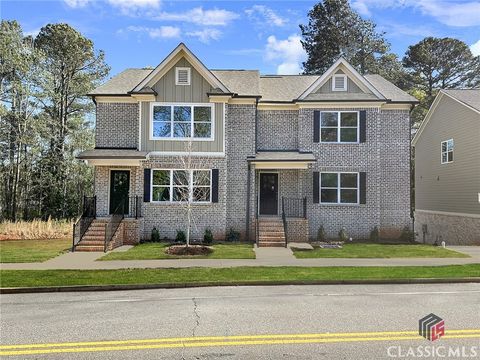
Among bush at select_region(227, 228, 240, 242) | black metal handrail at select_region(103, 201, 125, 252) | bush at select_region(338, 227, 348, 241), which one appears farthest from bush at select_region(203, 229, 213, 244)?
bush at select_region(338, 227, 348, 241)

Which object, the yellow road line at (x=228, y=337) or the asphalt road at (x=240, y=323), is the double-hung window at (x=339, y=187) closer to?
the asphalt road at (x=240, y=323)

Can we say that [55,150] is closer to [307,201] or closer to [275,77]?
[275,77]

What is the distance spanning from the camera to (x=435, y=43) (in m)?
39.1

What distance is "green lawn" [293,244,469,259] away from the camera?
47.1 feet

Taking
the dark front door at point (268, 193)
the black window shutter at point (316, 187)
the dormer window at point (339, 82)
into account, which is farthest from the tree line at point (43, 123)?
the dormer window at point (339, 82)

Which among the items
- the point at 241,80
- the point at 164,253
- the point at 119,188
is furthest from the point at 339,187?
the point at 119,188

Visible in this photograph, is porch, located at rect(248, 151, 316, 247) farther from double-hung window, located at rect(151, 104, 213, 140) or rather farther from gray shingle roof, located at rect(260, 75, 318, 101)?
gray shingle roof, located at rect(260, 75, 318, 101)

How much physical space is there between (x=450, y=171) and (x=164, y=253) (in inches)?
683

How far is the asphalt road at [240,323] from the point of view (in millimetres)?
5414

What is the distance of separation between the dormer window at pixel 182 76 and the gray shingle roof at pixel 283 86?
391 centimetres

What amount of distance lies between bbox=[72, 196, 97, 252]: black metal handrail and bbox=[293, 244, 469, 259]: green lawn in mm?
8825

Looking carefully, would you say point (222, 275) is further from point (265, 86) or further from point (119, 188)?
point (265, 86)

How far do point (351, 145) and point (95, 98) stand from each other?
1263cm

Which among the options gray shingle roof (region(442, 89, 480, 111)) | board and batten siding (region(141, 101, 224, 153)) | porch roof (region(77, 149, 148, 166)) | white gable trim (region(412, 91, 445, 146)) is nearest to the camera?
porch roof (region(77, 149, 148, 166))
